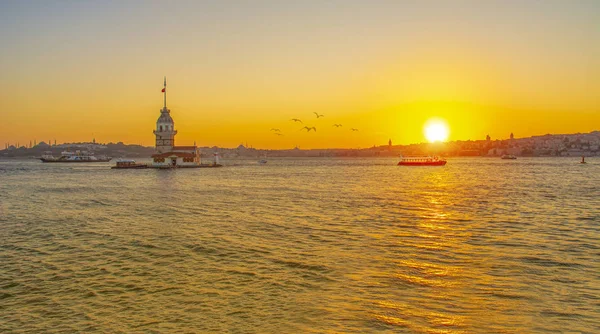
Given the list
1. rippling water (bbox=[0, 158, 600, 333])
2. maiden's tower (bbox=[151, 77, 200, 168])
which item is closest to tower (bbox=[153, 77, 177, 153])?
maiden's tower (bbox=[151, 77, 200, 168])

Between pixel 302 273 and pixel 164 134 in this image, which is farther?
pixel 164 134

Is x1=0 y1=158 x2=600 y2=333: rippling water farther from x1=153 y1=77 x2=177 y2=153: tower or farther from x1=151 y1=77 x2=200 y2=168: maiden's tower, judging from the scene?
x1=153 y1=77 x2=177 y2=153: tower

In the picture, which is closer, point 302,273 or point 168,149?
point 302,273

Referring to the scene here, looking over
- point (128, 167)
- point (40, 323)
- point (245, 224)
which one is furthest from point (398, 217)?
point (128, 167)

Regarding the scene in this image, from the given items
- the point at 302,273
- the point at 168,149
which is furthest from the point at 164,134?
the point at 302,273

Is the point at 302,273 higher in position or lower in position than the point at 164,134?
lower

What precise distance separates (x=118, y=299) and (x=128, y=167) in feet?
397

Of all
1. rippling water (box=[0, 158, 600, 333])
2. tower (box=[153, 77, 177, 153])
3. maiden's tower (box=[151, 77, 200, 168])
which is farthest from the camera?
tower (box=[153, 77, 177, 153])

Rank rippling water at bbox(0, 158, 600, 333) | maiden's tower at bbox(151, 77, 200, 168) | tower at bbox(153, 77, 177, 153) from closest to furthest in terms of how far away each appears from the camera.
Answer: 1. rippling water at bbox(0, 158, 600, 333)
2. maiden's tower at bbox(151, 77, 200, 168)
3. tower at bbox(153, 77, 177, 153)

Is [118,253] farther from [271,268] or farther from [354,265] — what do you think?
[354,265]

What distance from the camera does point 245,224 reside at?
80.1 feet

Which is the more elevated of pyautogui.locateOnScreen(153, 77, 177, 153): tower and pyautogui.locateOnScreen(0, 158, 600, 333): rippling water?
pyautogui.locateOnScreen(153, 77, 177, 153): tower

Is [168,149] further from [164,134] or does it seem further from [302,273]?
[302,273]

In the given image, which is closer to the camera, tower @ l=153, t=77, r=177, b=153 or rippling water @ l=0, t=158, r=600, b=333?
rippling water @ l=0, t=158, r=600, b=333
